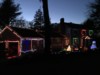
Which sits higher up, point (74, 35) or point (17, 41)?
point (74, 35)

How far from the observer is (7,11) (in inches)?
3147

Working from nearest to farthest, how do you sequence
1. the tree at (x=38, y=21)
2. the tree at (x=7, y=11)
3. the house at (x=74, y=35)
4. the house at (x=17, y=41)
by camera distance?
the house at (x=17, y=41), the house at (x=74, y=35), the tree at (x=7, y=11), the tree at (x=38, y=21)

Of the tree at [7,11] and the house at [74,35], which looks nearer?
the house at [74,35]

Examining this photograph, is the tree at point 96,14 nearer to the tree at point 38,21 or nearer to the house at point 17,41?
the house at point 17,41

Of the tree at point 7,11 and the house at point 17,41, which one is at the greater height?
the tree at point 7,11

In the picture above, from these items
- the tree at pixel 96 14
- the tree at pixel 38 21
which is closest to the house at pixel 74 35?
the tree at pixel 96 14

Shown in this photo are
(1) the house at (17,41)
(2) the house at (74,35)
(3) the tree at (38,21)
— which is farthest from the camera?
(3) the tree at (38,21)

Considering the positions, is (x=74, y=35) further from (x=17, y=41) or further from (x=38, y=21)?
(x=38, y=21)

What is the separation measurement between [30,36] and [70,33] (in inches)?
794

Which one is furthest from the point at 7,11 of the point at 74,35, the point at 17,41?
the point at 17,41

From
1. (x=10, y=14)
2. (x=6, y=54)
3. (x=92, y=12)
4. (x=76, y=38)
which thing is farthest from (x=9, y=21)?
(x=6, y=54)

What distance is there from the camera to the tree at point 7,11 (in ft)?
255

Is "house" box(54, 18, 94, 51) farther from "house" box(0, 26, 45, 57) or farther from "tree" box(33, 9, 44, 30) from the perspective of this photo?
"tree" box(33, 9, 44, 30)

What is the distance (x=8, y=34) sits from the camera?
43.8m
